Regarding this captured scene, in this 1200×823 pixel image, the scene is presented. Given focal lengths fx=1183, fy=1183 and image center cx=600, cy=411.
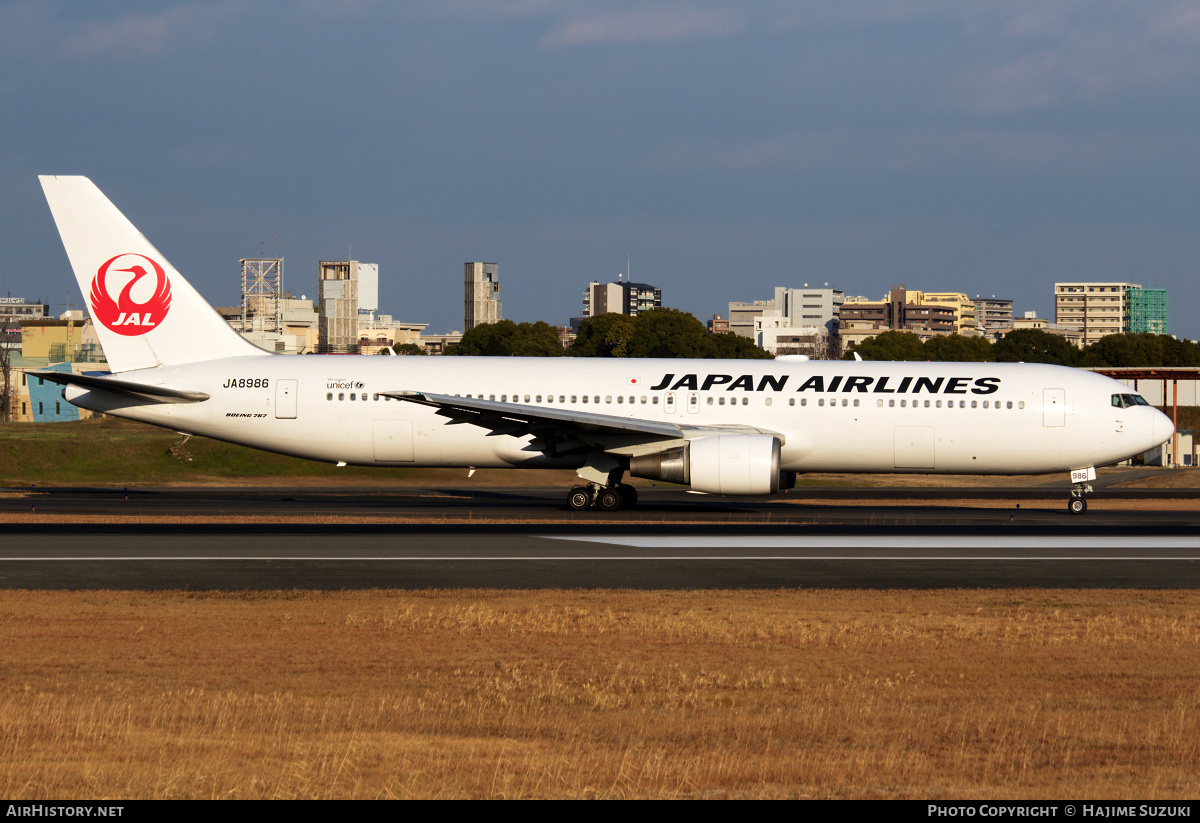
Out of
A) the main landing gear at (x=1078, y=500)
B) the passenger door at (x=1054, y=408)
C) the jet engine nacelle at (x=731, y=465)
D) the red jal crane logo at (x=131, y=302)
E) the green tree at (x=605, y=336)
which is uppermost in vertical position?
the green tree at (x=605, y=336)

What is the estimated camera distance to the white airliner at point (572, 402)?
3148cm

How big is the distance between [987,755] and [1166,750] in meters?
1.44

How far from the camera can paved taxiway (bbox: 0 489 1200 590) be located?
18234 mm

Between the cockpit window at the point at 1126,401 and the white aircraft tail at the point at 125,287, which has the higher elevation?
the white aircraft tail at the point at 125,287

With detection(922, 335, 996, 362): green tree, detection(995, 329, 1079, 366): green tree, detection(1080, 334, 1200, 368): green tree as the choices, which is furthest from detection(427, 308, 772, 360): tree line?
detection(1080, 334, 1200, 368): green tree

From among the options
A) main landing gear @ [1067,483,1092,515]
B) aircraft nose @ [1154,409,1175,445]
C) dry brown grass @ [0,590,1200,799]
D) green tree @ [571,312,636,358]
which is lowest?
main landing gear @ [1067,483,1092,515]

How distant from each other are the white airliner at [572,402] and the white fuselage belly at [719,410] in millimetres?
39

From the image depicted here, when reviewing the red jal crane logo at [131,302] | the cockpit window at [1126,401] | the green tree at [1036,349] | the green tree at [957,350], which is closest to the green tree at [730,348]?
the green tree at [957,350]

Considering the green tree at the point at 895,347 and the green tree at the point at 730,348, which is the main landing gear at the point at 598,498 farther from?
the green tree at the point at 895,347

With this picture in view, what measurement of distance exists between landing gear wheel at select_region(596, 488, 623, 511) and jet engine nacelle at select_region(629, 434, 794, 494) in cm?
225

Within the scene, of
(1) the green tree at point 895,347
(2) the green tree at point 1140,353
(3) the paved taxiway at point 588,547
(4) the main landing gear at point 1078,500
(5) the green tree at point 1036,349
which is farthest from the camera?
(5) the green tree at point 1036,349

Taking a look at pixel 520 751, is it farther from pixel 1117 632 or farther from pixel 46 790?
pixel 1117 632

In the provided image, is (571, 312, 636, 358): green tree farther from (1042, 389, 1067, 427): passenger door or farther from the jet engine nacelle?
the jet engine nacelle

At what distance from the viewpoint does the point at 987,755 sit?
8.73 metres
